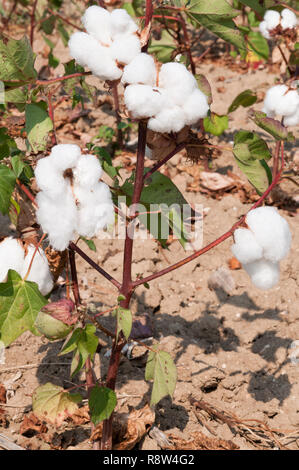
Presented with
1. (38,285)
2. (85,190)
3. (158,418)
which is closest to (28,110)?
(85,190)

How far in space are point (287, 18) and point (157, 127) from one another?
1.64 metres

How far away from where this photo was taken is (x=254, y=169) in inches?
44.3

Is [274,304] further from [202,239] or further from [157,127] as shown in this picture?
[157,127]

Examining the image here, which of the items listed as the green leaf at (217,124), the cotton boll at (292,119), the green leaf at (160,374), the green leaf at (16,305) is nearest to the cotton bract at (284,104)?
the cotton boll at (292,119)

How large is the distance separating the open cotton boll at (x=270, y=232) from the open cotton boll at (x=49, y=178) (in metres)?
0.35

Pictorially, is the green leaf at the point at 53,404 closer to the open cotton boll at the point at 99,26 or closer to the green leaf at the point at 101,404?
the green leaf at the point at 101,404

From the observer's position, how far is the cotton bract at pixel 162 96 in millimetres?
917

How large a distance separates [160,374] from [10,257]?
1.31 ft

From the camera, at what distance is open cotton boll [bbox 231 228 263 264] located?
0.96 m

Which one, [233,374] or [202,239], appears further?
[202,239]

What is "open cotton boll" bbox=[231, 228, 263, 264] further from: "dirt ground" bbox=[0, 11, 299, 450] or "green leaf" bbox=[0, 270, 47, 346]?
"dirt ground" bbox=[0, 11, 299, 450]

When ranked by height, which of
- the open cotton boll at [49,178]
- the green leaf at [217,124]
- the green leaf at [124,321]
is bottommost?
the green leaf at [124,321]

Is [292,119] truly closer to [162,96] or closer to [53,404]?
[162,96]

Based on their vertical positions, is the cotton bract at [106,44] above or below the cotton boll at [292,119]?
below
